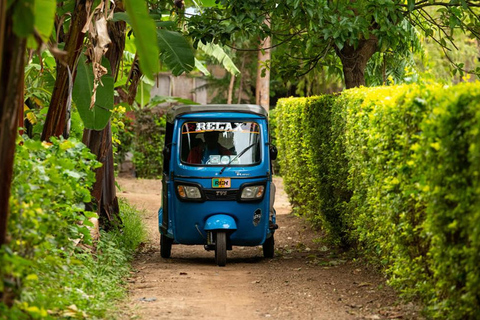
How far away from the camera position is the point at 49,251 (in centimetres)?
707

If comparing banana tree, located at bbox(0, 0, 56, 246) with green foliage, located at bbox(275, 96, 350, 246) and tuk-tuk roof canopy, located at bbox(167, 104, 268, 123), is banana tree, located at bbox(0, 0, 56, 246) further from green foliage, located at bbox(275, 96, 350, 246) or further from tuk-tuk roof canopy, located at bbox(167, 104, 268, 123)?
green foliage, located at bbox(275, 96, 350, 246)

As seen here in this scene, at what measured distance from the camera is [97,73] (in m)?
9.52

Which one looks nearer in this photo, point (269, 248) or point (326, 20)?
point (326, 20)

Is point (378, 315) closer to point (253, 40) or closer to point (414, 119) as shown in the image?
point (414, 119)

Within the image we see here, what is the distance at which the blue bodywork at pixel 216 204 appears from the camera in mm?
11398

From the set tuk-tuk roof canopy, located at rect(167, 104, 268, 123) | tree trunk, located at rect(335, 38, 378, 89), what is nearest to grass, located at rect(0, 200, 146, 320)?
tuk-tuk roof canopy, located at rect(167, 104, 268, 123)

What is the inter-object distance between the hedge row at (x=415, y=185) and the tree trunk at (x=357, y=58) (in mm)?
1011

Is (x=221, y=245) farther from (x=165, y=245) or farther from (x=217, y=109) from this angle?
(x=217, y=109)

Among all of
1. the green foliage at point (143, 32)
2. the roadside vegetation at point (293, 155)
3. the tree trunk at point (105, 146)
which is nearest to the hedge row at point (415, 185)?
the roadside vegetation at point (293, 155)

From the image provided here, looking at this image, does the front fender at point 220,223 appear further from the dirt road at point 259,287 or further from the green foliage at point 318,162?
the green foliage at point 318,162

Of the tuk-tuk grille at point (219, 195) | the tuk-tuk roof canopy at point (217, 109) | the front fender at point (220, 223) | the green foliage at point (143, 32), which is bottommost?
the front fender at point (220, 223)

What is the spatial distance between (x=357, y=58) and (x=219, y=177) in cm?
342

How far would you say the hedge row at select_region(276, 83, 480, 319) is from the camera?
236 inches

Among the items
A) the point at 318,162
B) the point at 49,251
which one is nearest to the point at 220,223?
the point at 318,162
